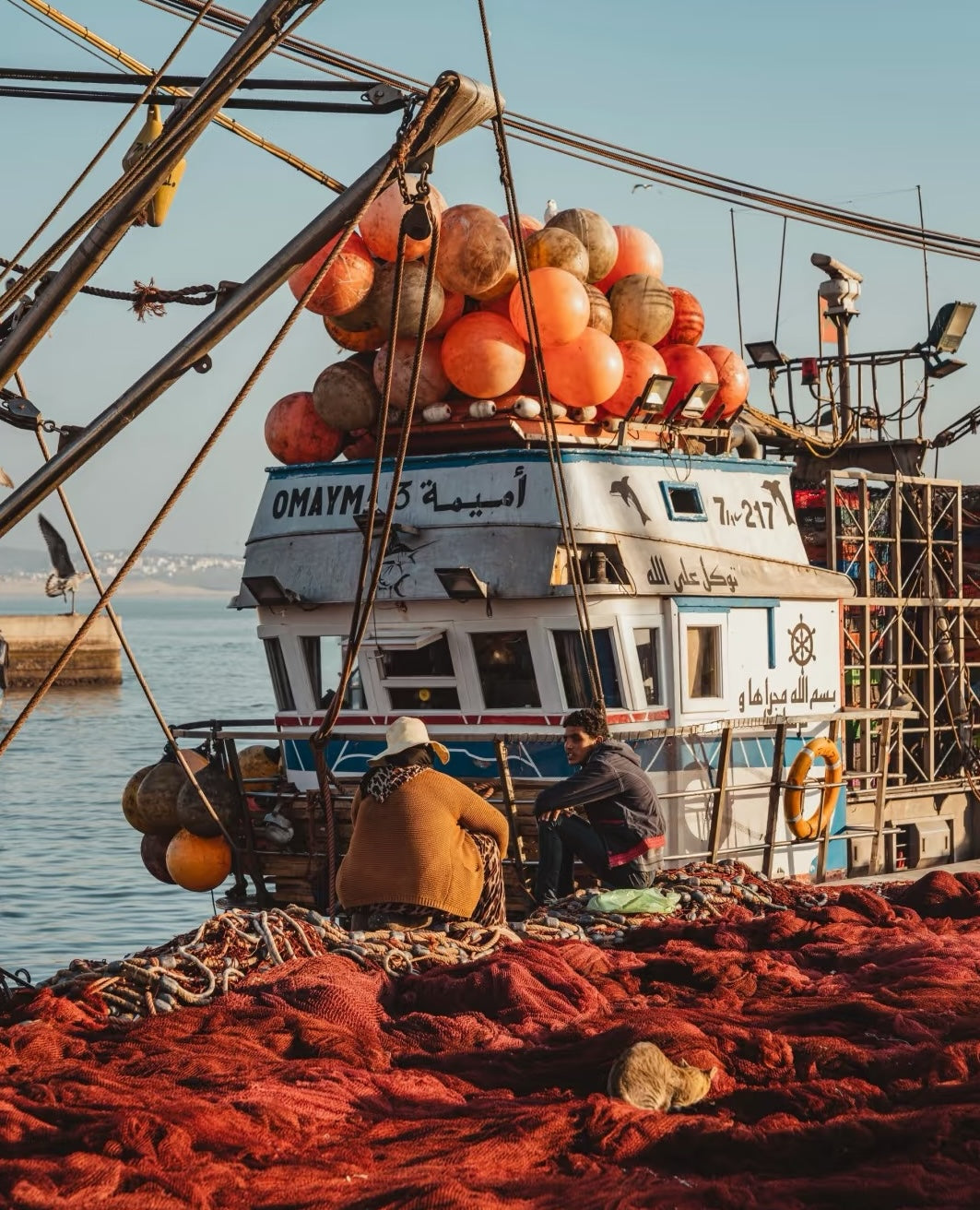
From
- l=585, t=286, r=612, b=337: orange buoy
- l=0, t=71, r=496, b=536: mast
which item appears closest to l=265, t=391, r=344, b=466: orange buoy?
l=585, t=286, r=612, b=337: orange buoy

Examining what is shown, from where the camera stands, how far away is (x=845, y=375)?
766 inches

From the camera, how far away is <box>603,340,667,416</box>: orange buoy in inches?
559

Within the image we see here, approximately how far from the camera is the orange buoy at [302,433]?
14.6 m

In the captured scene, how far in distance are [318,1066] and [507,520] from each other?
7.46 meters

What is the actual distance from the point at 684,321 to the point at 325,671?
15.1 feet

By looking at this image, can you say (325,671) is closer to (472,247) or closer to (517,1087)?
(472,247)

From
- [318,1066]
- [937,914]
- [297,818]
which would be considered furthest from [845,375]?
[318,1066]

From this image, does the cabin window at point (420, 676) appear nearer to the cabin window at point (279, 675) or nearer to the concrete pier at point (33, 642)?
the cabin window at point (279, 675)

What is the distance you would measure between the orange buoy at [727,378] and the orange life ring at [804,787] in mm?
3203

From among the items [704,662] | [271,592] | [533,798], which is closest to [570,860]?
[533,798]

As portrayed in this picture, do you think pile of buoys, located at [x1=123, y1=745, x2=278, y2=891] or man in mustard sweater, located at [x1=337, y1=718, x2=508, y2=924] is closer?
man in mustard sweater, located at [x1=337, y1=718, x2=508, y2=924]

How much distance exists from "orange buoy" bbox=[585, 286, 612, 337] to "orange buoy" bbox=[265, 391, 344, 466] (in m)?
2.42

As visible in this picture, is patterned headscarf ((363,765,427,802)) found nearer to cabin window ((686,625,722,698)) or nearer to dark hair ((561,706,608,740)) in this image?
dark hair ((561,706,608,740))

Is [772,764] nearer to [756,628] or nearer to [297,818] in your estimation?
[756,628]
